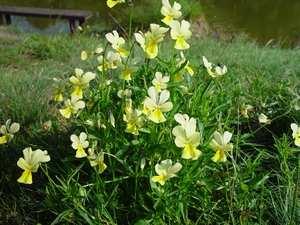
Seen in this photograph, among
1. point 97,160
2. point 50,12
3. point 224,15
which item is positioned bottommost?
point 224,15

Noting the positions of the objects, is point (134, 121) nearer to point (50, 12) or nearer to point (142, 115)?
point (142, 115)

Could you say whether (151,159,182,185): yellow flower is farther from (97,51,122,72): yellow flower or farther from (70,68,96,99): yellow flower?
(97,51,122,72): yellow flower

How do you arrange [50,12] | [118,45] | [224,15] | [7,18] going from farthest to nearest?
[224,15] → [7,18] → [50,12] → [118,45]

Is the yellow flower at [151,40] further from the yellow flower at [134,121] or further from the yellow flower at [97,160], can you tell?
the yellow flower at [97,160]

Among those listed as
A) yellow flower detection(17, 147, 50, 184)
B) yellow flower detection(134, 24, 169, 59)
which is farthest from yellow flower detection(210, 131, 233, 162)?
yellow flower detection(17, 147, 50, 184)

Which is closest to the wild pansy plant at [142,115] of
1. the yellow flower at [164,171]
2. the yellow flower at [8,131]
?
the yellow flower at [164,171]

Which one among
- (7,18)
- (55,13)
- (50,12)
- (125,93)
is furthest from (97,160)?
(7,18)
